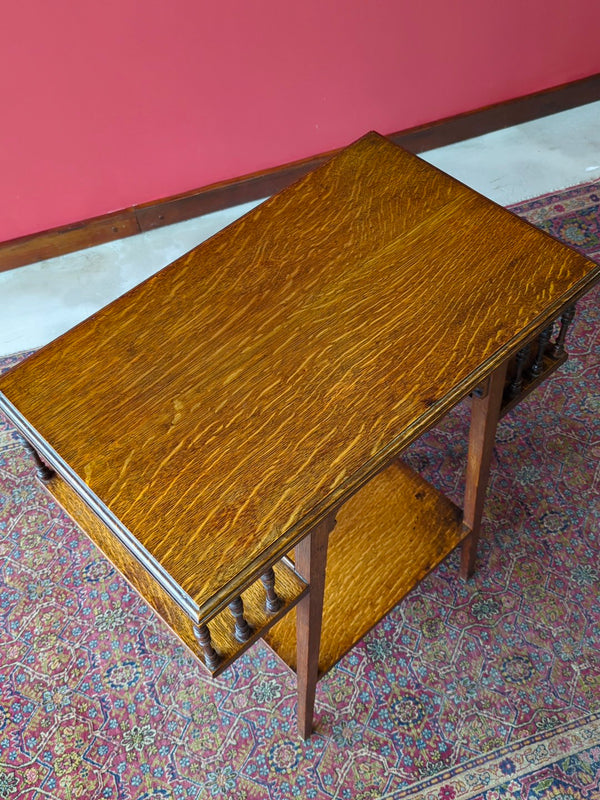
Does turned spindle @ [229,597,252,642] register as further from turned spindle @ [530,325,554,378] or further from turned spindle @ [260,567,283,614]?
turned spindle @ [530,325,554,378]

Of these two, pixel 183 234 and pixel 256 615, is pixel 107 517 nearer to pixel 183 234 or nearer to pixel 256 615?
pixel 256 615

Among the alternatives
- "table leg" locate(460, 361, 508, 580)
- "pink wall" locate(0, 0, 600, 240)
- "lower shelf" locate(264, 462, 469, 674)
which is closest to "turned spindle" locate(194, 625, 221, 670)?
"lower shelf" locate(264, 462, 469, 674)

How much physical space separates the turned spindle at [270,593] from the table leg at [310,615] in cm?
7

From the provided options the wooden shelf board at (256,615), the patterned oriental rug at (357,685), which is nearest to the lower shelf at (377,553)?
the patterned oriental rug at (357,685)

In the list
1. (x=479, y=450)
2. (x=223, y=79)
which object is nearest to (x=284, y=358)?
(x=479, y=450)

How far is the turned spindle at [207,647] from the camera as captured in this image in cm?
159

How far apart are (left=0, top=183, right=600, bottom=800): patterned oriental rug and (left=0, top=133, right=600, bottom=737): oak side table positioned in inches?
7.4

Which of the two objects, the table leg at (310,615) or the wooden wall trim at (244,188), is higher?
the wooden wall trim at (244,188)

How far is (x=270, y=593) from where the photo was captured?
66.9 inches

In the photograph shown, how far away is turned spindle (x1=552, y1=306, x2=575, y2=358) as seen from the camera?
6.58 ft

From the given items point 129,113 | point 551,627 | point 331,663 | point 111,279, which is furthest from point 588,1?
point 331,663

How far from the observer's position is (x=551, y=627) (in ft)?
8.02

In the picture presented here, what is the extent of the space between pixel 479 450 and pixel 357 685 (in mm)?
784

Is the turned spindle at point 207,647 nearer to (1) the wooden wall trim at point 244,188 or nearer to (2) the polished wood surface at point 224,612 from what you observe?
(2) the polished wood surface at point 224,612
